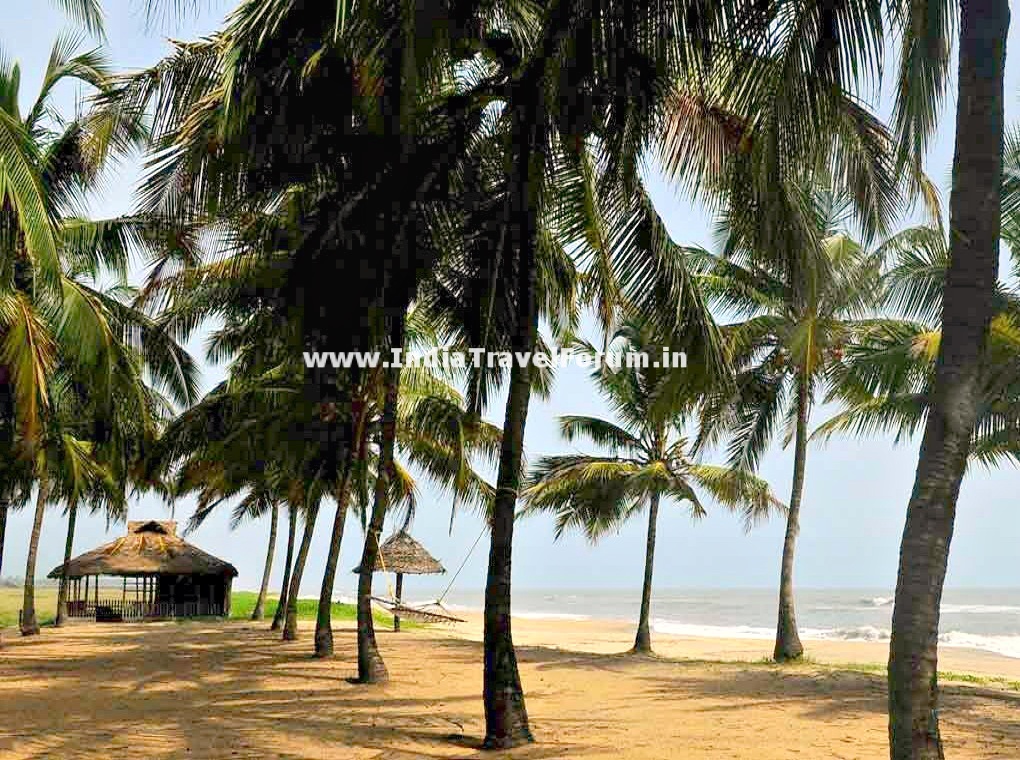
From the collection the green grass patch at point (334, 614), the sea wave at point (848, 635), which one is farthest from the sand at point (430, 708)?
the sea wave at point (848, 635)

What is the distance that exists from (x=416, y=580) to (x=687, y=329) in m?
154

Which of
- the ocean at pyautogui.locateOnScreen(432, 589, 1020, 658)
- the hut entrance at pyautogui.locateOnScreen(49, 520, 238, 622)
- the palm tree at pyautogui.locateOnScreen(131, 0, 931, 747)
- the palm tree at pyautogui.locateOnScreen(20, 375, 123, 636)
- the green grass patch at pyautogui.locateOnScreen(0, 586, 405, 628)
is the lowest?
the ocean at pyautogui.locateOnScreen(432, 589, 1020, 658)

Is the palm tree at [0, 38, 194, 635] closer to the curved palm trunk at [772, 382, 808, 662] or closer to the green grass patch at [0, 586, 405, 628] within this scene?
the curved palm trunk at [772, 382, 808, 662]

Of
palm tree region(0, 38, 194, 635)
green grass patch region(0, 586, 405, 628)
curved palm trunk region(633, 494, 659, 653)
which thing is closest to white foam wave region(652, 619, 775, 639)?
green grass patch region(0, 586, 405, 628)

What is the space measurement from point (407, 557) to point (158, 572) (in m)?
7.90

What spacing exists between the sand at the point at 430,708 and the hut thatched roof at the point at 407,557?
28.3ft

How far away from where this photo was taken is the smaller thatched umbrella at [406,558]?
→ 25812 mm

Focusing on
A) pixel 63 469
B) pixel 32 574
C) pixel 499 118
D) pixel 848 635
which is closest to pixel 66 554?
pixel 32 574

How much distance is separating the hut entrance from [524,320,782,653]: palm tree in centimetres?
1383

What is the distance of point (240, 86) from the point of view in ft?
26.4

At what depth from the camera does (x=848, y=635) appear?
134 ft

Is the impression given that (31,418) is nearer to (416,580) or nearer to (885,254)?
(885,254)

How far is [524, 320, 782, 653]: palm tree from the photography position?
64.5ft

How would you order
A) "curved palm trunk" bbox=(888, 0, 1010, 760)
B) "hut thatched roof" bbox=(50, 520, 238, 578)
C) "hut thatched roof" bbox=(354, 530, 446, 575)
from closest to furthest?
"curved palm trunk" bbox=(888, 0, 1010, 760), "hut thatched roof" bbox=(354, 530, 446, 575), "hut thatched roof" bbox=(50, 520, 238, 578)
